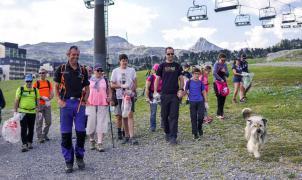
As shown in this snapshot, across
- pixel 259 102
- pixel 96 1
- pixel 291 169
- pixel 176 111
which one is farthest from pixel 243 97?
pixel 291 169

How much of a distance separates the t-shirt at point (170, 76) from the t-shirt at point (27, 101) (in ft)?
13.1

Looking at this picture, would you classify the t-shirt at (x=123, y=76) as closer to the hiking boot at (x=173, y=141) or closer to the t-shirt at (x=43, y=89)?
the hiking boot at (x=173, y=141)

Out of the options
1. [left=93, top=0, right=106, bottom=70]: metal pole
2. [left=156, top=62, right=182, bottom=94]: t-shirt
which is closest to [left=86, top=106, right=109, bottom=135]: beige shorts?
[left=156, top=62, right=182, bottom=94]: t-shirt

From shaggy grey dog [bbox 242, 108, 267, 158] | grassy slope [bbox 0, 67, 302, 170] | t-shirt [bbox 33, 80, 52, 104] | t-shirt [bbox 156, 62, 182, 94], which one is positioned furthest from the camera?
t-shirt [bbox 33, 80, 52, 104]

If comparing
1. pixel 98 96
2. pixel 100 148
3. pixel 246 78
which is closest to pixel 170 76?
pixel 98 96

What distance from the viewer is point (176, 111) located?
1234 cm

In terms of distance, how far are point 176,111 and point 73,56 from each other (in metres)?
3.86

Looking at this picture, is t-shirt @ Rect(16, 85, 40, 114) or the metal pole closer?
t-shirt @ Rect(16, 85, 40, 114)

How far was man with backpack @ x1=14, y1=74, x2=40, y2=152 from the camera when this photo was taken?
13027mm

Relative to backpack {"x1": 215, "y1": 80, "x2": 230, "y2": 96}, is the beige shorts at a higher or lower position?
lower

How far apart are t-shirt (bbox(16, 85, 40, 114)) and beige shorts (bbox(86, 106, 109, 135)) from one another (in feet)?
6.48

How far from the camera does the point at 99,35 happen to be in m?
22.0

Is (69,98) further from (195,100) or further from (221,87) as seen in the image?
(221,87)

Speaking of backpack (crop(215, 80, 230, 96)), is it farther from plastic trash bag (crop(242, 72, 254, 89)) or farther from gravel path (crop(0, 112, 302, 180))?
plastic trash bag (crop(242, 72, 254, 89))
